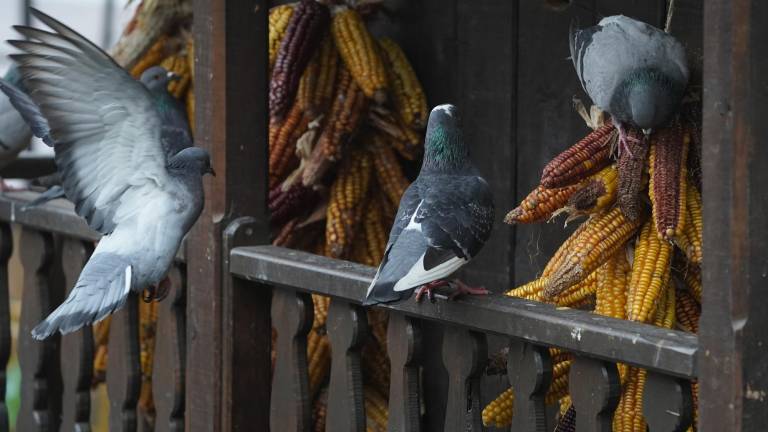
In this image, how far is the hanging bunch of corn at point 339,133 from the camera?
331 cm

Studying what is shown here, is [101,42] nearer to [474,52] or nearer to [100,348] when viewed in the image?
[100,348]

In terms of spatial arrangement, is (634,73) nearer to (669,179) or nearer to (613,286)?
(669,179)

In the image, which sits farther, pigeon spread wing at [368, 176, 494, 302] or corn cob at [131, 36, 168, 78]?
corn cob at [131, 36, 168, 78]

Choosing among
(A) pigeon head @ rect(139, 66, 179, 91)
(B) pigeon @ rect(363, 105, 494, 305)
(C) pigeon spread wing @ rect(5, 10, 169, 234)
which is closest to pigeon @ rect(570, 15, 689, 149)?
(B) pigeon @ rect(363, 105, 494, 305)

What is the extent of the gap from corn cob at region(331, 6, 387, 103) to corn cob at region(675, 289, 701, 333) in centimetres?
112

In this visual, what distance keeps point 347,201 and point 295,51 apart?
1.46ft

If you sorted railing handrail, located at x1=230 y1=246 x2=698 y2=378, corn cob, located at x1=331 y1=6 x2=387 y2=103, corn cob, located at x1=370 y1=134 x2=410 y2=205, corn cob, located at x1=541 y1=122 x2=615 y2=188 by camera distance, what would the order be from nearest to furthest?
1. railing handrail, located at x1=230 y1=246 x2=698 y2=378
2. corn cob, located at x1=541 y1=122 x2=615 y2=188
3. corn cob, located at x1=331 y1=6 x2=387 y2=103
4. corn cob, located at x1=370 y1=134 x2=410 y2=205

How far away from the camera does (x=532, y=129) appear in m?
3.16

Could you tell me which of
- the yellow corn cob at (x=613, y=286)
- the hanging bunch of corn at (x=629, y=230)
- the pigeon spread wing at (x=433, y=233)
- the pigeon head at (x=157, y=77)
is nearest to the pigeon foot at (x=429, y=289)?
the pigeon spread wing at (x=433, y=233)

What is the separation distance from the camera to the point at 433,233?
2215mm

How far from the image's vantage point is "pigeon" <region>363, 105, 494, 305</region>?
2.14 meters

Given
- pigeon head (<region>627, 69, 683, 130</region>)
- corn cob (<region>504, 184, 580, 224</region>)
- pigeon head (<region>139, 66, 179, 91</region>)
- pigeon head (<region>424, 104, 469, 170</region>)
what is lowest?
corn cob (<region>504, 184, 580, 224</region>)

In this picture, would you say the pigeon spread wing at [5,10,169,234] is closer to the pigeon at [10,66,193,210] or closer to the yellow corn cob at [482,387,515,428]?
the pigeon at [10,66,193,210]

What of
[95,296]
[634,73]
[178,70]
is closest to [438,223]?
[634,73]
